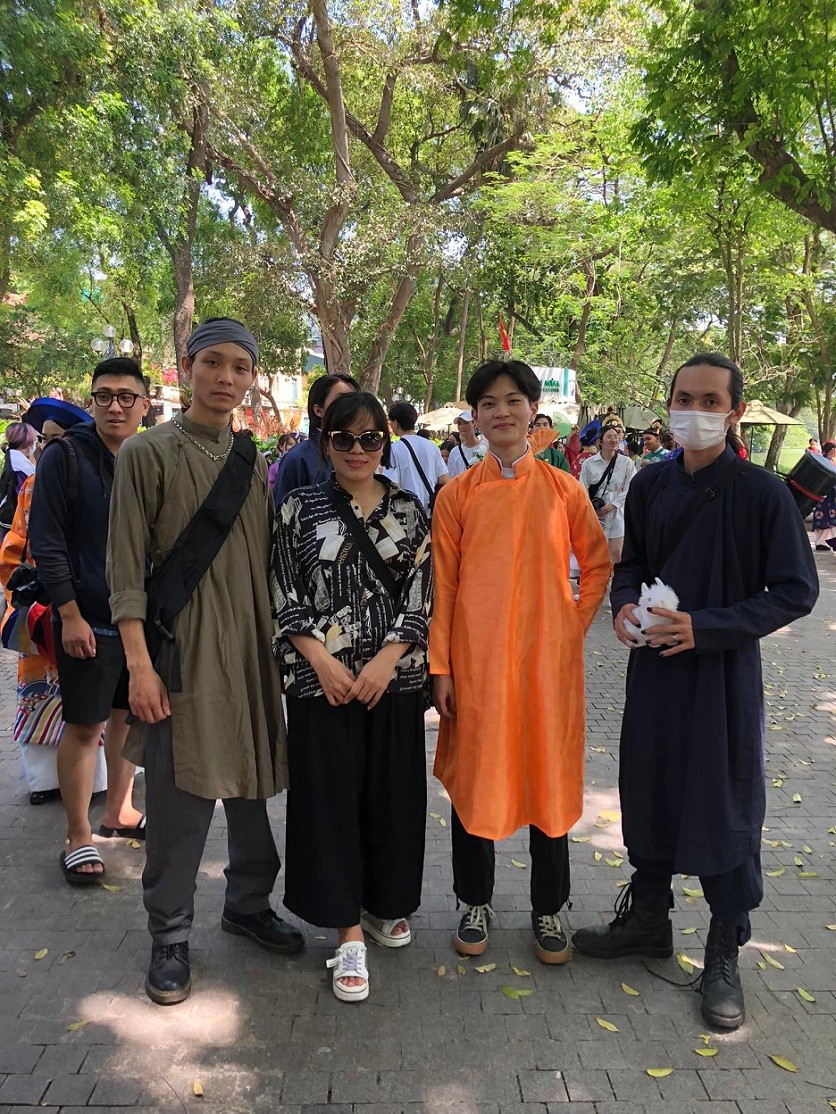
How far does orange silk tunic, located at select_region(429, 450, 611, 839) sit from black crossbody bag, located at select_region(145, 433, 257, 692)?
2.38ft

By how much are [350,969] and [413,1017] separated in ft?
0.82

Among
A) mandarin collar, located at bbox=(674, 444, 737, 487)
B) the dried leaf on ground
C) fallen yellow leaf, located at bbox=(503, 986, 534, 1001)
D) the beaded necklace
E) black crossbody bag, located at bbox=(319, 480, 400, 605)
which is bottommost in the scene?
the dried leaf on ground

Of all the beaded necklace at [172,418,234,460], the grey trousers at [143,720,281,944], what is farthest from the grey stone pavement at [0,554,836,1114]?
the beaded necklace at [172,418,234,460]

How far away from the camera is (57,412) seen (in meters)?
3.69

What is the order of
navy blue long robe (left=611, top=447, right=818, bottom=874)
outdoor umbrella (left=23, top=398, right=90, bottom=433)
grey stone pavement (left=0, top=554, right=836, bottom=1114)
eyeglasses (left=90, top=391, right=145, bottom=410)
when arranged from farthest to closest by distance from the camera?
outdoor umbrella (left=23, top=398, right=90, bottom=433) → eyeglasses (left=90, top=391, right=145, bottom=410) → navy blue long robe (left=611, top=447, right=818, bottom=874) → grey stone pavement (left=0, top=554, right=836, bottom=1114)

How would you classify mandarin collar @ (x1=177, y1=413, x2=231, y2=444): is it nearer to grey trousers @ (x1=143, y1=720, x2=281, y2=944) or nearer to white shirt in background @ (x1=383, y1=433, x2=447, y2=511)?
grey trousers @ (x1=143, y1=720, x2=281, y2=944)

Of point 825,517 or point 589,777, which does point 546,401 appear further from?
point 589,777

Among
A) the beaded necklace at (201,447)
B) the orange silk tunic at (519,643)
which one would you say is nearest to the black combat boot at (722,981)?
the orange silk tunic at (519,643)

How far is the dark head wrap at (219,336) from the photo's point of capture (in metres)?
2.51

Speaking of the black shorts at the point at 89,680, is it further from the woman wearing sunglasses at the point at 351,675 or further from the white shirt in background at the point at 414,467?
the white shirt in background at the point at 414,467

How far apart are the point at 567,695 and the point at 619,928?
3.08 feet

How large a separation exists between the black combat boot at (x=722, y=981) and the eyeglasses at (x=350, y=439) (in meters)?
1.95

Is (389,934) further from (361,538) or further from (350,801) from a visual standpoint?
(361,538)

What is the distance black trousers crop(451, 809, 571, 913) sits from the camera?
2797 millimetres
